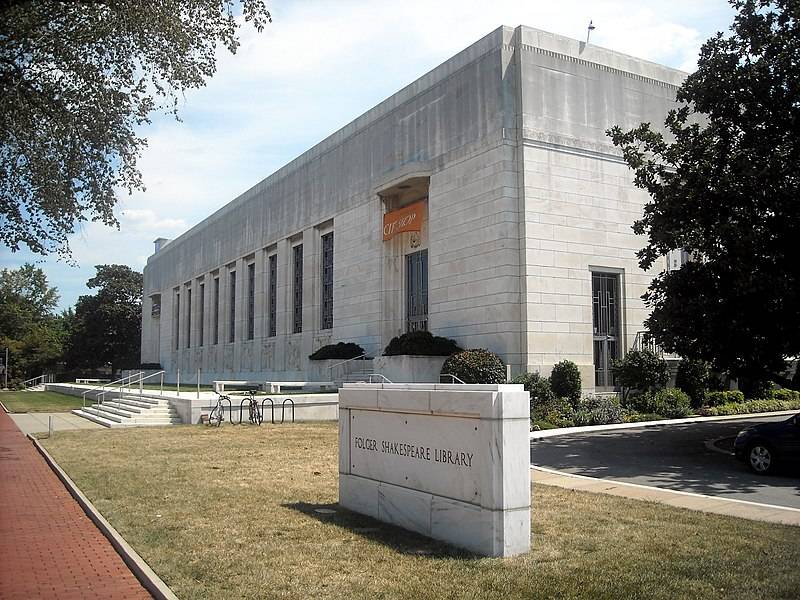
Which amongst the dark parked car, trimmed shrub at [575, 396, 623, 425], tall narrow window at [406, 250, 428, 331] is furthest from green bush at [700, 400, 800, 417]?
the dark parked car

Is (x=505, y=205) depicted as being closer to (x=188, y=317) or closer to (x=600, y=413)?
(x=600, y=413)

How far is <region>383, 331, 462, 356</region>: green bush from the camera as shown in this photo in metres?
29.0

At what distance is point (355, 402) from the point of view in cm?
975

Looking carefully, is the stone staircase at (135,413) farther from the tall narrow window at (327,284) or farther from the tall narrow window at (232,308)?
the tall narrow window at (232,308)

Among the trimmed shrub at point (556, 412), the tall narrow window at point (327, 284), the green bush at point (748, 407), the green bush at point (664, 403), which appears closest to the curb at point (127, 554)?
the trimmed shrub at point (556, 412)

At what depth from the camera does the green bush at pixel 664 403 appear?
26.1m

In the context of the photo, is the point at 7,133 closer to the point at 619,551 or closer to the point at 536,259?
the point at 619,551

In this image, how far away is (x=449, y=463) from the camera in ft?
25.7

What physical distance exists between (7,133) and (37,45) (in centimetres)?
129

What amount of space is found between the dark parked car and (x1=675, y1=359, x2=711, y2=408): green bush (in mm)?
15283

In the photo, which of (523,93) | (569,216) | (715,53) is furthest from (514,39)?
(715,53)

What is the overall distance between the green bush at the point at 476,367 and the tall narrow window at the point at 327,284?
52.6 ft

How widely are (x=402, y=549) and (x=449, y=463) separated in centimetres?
98

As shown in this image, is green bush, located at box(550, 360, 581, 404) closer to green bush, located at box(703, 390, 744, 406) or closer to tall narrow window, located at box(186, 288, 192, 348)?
green bush, located at box(703, 390, 744, 406)
